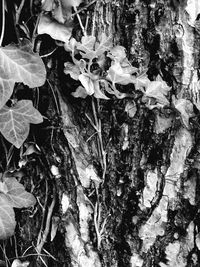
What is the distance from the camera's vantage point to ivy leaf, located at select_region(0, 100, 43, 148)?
1.01 metres

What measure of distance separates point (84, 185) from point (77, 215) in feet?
0.28

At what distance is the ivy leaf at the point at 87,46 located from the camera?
98 centimetres

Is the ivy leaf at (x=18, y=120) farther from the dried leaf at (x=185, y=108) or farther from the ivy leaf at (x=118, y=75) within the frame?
the dried leaf at (x=185, y=108)

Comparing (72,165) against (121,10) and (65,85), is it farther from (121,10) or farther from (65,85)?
(121,10)

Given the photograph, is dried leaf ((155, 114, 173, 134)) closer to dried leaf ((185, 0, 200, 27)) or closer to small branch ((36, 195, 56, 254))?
dried leaf ((185, 0, 200, 27))

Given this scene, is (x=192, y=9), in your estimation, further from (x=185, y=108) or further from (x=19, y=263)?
(x=19, y=263)

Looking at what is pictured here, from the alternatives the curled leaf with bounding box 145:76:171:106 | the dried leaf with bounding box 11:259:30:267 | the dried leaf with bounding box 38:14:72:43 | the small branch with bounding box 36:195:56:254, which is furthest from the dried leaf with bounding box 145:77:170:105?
the dried leaf with bounding box 11:259:30:267

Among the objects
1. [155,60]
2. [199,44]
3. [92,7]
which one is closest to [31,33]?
[92,7]

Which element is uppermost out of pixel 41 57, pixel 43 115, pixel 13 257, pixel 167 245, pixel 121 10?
pixel 121 10

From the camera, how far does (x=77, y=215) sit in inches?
42.4

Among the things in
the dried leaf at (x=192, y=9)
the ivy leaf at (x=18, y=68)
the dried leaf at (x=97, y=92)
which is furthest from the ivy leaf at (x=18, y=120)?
the dried leaf at (x=192, y=9)

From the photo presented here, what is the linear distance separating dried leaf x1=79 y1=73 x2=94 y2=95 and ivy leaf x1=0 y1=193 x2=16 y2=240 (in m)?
0.38

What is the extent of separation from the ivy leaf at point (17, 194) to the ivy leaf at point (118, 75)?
0.39m

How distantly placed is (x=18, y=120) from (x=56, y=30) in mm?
256
